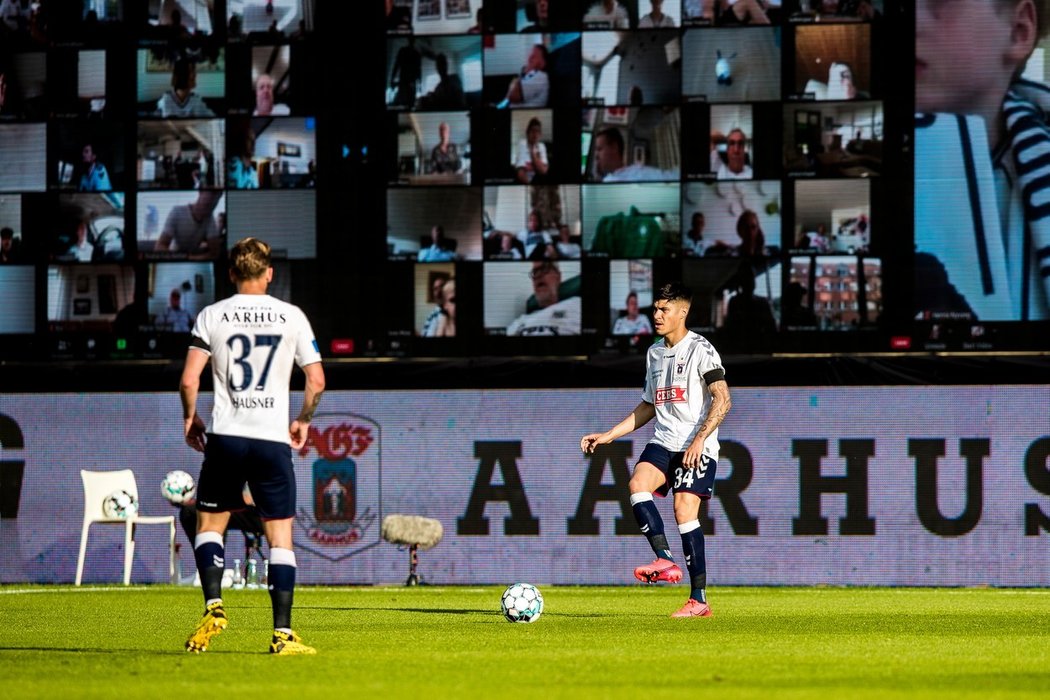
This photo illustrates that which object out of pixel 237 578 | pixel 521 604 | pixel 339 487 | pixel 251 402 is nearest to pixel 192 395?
pixel 251 402

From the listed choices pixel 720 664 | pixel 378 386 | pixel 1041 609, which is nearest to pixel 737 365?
pixel 378 386

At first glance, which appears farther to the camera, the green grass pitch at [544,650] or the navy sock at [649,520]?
the navy sock at [649,520]

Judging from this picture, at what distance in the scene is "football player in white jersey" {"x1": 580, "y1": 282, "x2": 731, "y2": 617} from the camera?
991 cm

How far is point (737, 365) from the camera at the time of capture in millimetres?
14578

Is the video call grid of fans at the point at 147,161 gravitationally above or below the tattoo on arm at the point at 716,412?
above

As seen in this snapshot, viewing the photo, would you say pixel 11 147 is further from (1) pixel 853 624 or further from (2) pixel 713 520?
(1) pixel 853 624

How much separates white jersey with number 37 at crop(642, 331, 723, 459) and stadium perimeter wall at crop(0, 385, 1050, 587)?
465 centimetres

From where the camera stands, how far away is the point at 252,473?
714cm

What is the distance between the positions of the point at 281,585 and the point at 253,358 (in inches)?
36.8

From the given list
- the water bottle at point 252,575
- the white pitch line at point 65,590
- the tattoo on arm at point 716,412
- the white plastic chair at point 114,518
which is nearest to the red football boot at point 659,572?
the tattoo on arm at point 716,412

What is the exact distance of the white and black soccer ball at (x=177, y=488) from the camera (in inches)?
575

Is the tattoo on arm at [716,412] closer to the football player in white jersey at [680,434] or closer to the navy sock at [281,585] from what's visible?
A: the football player in white jersey at [680,434]

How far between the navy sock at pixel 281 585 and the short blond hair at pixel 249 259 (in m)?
1.14

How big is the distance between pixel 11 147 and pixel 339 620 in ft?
23.3
